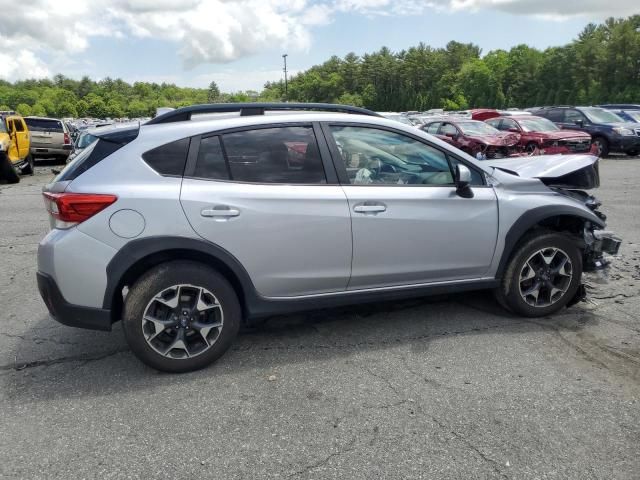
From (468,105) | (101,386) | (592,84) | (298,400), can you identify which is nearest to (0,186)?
(101,386)

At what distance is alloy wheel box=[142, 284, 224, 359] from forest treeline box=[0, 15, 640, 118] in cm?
2694

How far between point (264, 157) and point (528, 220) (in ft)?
6.85

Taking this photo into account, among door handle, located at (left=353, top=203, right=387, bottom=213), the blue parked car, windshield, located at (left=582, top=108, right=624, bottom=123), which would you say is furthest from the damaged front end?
windshield, located at (left=582, top=108, right=624, bottom=123)

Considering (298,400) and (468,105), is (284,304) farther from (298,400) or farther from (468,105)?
(468,105)

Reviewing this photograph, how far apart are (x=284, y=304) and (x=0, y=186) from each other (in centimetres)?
1359

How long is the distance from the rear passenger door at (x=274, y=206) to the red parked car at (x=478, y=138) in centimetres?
1293

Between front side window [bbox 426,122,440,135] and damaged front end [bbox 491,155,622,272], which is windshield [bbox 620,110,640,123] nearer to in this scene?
front side window [bbox 426,122,440,135]

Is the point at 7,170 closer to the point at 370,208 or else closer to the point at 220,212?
the point at 220,212

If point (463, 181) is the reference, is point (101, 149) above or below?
above

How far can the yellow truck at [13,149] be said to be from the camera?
14.0m

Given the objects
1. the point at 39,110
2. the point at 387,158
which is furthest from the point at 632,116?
the point at 39,110

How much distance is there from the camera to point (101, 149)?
3.41 metres

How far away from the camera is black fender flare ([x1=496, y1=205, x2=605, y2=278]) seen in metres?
4.04

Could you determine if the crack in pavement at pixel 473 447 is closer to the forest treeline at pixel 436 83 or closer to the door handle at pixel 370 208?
the door handle at pixel 370 208
